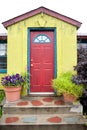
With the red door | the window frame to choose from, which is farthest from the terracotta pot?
the window frame

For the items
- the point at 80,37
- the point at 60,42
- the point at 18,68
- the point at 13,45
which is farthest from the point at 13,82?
the point at 80,37

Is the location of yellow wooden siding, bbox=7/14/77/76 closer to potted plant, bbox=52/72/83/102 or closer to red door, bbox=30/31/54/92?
red door, bbox=30/31/54/92

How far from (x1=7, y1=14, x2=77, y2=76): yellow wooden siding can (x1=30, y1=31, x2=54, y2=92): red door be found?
0.29 metres

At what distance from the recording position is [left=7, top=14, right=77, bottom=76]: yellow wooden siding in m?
9.26

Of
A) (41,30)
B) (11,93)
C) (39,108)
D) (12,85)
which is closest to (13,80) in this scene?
(12,85)

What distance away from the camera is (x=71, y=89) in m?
8.05

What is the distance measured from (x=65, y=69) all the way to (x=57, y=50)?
0.79 meters

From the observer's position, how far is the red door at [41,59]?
9383 mm

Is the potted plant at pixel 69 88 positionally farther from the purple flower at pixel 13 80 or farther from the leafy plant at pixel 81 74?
the purple flower at pixel 13 80

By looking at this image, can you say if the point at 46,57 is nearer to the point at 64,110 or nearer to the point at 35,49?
the point at 35,49

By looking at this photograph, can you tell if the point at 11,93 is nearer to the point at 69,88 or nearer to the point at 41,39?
the point at 69,88

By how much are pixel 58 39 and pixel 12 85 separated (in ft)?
8.31

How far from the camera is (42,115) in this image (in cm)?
778

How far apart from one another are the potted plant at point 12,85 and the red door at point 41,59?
86cm
